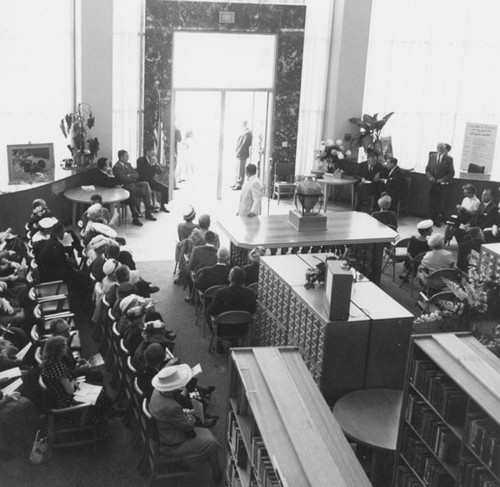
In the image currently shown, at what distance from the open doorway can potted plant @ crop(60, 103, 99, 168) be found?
74.6 inches

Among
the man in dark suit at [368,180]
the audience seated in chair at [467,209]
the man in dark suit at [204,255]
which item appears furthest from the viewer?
the man in dark suit at [368,180]

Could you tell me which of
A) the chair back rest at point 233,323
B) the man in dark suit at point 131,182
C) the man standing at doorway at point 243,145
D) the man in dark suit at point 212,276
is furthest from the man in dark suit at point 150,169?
the chair back rest at point 233,323

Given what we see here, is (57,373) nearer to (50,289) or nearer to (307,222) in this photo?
(50,289)

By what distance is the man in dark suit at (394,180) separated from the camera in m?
15.0

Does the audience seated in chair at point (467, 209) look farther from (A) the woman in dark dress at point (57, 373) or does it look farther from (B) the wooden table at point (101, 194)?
(A) the woman in dark dress at point (57, 373)

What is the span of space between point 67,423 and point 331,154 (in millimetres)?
10592

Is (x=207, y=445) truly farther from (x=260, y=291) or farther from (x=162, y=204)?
(x=162, y=204)

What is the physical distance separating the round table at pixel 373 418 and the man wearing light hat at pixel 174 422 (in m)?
1.20

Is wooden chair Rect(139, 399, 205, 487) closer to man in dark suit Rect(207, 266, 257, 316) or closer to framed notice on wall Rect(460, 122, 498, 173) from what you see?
man in dark suit Rect(207, 266, 257, 316)

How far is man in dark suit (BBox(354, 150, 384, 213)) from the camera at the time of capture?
15477mm

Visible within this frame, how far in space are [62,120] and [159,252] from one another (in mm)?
3435

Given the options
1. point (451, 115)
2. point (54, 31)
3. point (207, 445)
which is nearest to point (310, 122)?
point (451, 115)

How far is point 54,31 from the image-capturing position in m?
13.9

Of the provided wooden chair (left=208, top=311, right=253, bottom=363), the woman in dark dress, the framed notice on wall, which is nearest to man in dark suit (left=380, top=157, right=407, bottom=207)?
the framed notice on wall
